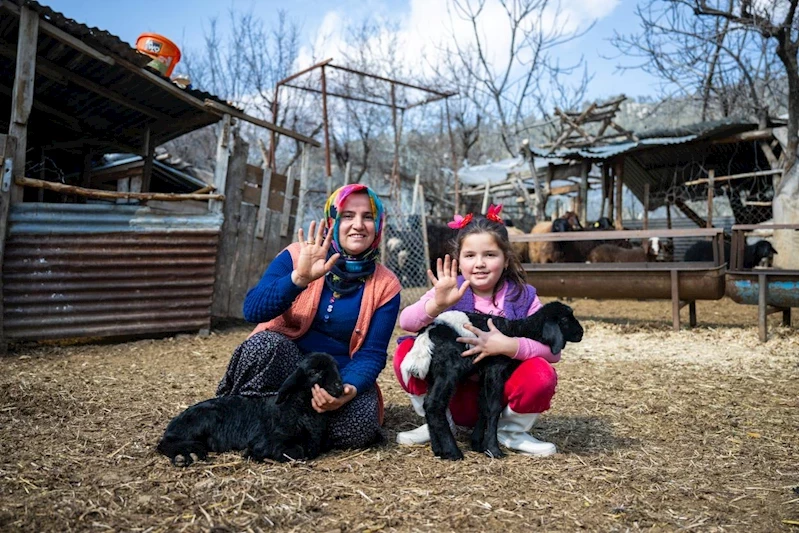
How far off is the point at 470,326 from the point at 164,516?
1503 mm

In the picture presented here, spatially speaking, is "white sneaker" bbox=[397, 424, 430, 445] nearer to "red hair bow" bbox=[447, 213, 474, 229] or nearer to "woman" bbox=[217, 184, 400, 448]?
"woman" bbox=[217, 184, 400, 448]

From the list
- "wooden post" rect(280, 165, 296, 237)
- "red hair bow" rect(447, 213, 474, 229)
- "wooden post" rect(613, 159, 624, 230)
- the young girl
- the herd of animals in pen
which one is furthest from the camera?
"wooden post" rect(613, 159, 624, 230)

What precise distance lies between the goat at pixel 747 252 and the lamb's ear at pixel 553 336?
861 cm

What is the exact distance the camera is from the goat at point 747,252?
9.92 metres

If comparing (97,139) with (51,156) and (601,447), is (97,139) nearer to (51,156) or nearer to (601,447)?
(51,156)

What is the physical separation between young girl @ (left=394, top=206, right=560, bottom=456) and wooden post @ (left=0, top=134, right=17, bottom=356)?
417cm

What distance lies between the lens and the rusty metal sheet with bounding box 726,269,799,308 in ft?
21.4

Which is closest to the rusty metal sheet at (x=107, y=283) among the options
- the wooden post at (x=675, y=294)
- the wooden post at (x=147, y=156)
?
the wooden post at (x=147, y=156)

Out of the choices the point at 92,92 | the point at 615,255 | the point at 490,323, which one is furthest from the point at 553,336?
the point at 615,255

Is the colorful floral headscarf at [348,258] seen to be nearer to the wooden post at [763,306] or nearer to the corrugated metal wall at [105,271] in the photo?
the corrugated metal wall at [105,271]

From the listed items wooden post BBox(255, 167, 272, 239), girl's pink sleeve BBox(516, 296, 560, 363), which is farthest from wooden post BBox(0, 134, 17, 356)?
girl's pink sleeve BBox(516, 296, 560, 363)

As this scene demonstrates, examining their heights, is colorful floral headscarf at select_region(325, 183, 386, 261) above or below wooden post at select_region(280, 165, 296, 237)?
below

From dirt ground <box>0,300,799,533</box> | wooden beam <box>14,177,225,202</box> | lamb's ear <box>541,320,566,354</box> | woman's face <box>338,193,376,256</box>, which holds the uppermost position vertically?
wooden beam <box>14,177,225,202</box>

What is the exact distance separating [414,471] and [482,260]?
3.52ft
